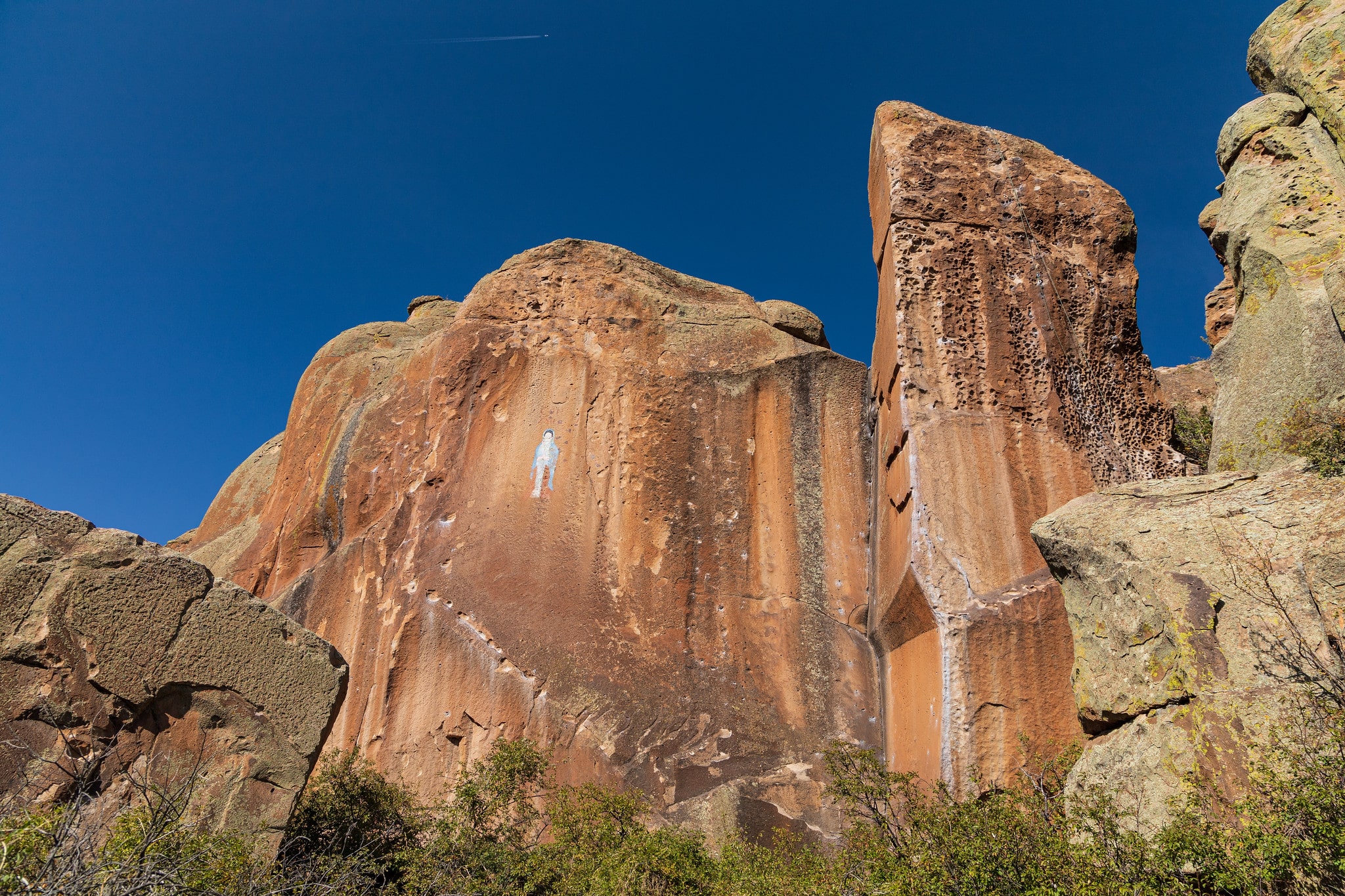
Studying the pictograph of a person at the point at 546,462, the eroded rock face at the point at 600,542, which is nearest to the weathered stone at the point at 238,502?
the eroded rock face at the point at 600,542

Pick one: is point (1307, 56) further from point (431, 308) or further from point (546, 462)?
point (431, 308)

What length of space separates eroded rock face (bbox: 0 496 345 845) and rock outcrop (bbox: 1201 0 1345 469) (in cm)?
607

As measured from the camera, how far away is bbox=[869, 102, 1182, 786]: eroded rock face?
587 centimetres

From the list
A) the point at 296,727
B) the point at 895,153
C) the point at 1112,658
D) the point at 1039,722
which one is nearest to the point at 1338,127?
the point at 895,153

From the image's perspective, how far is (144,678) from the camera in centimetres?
468

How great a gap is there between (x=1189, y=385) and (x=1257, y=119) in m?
6.29

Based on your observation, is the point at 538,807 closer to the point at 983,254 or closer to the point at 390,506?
the point at 390,506

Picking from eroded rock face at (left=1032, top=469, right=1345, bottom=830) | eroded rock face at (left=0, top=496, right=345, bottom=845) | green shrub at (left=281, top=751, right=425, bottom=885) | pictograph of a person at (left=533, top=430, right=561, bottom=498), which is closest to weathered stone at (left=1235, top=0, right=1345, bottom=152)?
eroded rock face at (left=1032, top=469, right=1345, bottom=830)

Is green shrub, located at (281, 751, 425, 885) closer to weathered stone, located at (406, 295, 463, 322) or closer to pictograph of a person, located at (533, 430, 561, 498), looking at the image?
pictograph of a person, located at (533, 430, 561, 498)

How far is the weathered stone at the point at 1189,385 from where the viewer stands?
11.7 meters

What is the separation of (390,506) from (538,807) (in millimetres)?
3474

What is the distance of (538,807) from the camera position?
6609mm

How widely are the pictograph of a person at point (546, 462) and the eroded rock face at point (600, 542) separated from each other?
0.03 m

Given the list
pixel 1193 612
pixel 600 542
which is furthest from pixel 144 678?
pixel 1193 612
